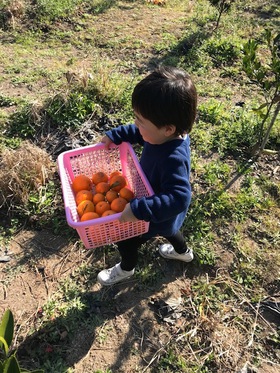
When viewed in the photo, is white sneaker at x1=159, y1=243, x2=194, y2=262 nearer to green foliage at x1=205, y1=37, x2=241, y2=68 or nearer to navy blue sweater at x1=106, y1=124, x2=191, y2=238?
navy blue sweater at x1=106, y1=124, x2=191, y2=238

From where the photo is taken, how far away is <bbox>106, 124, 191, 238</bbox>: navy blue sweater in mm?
A: 1732

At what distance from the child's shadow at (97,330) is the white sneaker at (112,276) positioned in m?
0.07

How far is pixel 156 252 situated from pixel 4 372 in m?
1.42

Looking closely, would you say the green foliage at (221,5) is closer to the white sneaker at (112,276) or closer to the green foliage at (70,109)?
the green foliage at (70,109)

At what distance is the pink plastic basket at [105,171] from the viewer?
1831 mm

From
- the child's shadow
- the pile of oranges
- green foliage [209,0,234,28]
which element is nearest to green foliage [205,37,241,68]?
green foliage [209,0,234,28]

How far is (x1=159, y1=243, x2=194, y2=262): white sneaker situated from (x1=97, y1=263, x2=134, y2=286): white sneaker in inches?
11.8

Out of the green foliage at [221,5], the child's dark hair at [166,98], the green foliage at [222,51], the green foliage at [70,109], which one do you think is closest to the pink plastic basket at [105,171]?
the child's dark hair at [166,98]

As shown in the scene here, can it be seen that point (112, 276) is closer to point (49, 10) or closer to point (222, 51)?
point (222, 51)

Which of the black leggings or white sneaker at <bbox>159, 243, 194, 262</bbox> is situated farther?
white sneaker at <bbox>159, 243, 194, 262</bbox>


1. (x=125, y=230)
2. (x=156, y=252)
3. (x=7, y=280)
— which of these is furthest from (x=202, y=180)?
(x=7, y=280)

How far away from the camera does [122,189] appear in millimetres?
2133

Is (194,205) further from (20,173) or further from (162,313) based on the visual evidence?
(20,173)

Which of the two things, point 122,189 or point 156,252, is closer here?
point 122,189
